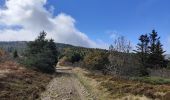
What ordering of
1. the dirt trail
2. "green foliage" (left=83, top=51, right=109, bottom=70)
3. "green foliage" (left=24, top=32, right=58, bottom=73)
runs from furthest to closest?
"green foliage" (left=83, top=51, right=109, bottom=70) < "green foliage" (left=24, top=32, right=58, bottom=73) < the dirt trail

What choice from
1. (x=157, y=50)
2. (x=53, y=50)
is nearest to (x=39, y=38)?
(x=53, y=50)

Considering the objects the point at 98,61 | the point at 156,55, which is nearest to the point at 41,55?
the point at 98,61

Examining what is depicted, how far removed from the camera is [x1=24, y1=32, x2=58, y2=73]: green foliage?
67.8m

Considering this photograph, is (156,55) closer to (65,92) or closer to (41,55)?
(41,55)

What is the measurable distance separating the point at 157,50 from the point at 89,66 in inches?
991

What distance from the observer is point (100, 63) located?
73688 millimetres

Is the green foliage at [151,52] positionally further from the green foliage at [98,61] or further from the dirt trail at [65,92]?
the dirt trail at [65,92]

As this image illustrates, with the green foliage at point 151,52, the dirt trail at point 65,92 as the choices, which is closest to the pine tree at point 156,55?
the green foliage at point 151,52

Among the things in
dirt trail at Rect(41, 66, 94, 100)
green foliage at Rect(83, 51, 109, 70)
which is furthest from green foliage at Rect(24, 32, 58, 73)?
dirt trail at Rect(41, 66, 94, 100)

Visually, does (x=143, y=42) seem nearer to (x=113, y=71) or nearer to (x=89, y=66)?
(x=89, y=66)

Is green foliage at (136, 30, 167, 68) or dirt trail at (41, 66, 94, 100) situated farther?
green foliage at (136, 30, 167, 68)

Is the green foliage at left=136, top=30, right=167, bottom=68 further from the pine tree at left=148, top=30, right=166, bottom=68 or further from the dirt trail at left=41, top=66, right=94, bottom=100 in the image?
the dirt trail at left=41, top=66, right=94, bottom=100

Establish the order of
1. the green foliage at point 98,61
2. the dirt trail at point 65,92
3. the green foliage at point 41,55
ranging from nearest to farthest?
the dirt trail at point 65,92 < the green foliage at point 41,55 < the green foliage at point 98,61

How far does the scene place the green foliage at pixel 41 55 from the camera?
6781 centimetres
